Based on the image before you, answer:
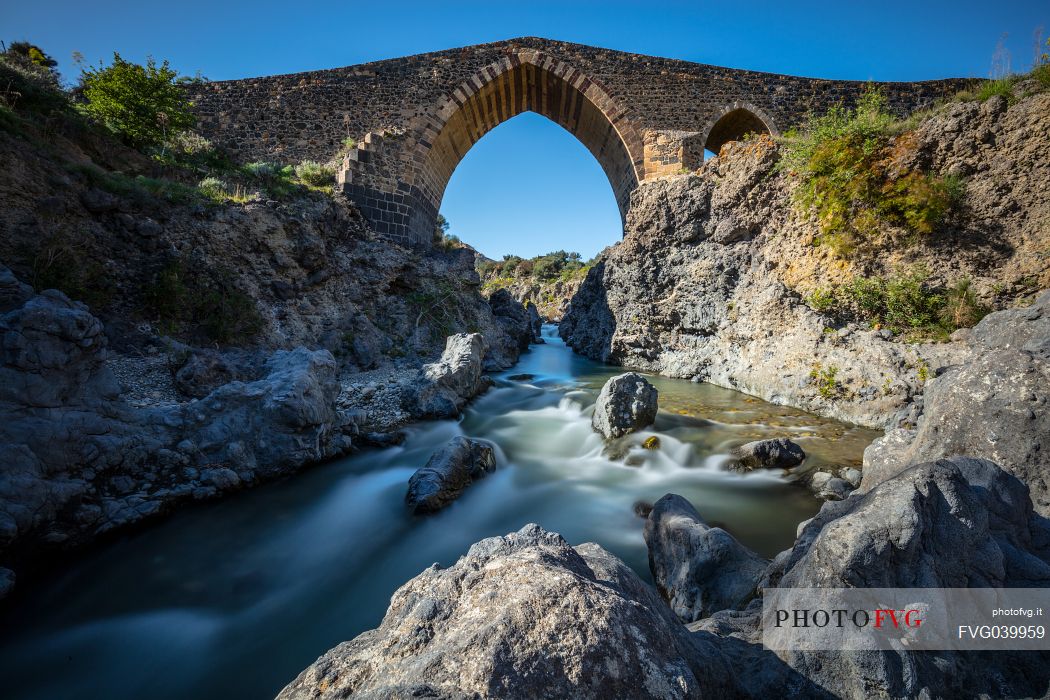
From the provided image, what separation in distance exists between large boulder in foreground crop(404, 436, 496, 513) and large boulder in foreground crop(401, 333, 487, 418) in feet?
6.27

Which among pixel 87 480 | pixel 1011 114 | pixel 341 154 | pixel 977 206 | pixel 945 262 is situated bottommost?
pixel 87 480

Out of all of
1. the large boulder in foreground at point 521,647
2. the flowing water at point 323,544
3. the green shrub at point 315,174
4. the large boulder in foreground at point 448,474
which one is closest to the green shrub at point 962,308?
the flowing water at point 323,544

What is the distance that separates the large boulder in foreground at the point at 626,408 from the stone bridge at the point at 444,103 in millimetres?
8576

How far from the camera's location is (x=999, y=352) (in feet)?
10.1

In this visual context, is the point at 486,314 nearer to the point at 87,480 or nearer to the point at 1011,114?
the point at 87,480

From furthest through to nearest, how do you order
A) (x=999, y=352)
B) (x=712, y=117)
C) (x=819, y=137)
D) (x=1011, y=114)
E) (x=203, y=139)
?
(x=712, y=117)
(x=203, y=139)
(x=819, y=137)
(x=1011, y=114)
(x=999, y=352)

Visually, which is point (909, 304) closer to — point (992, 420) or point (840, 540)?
point (992, 420)

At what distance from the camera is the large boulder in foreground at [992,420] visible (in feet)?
8.73

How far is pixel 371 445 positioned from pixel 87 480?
8.95ft

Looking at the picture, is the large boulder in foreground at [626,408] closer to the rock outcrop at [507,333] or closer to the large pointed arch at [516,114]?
the rock outcrop at [507,333]

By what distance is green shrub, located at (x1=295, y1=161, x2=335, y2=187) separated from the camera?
11.4 meters

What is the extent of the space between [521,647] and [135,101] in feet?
45.3

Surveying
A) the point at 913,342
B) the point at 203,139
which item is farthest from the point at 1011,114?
the point at 203,139

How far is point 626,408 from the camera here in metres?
5.90
